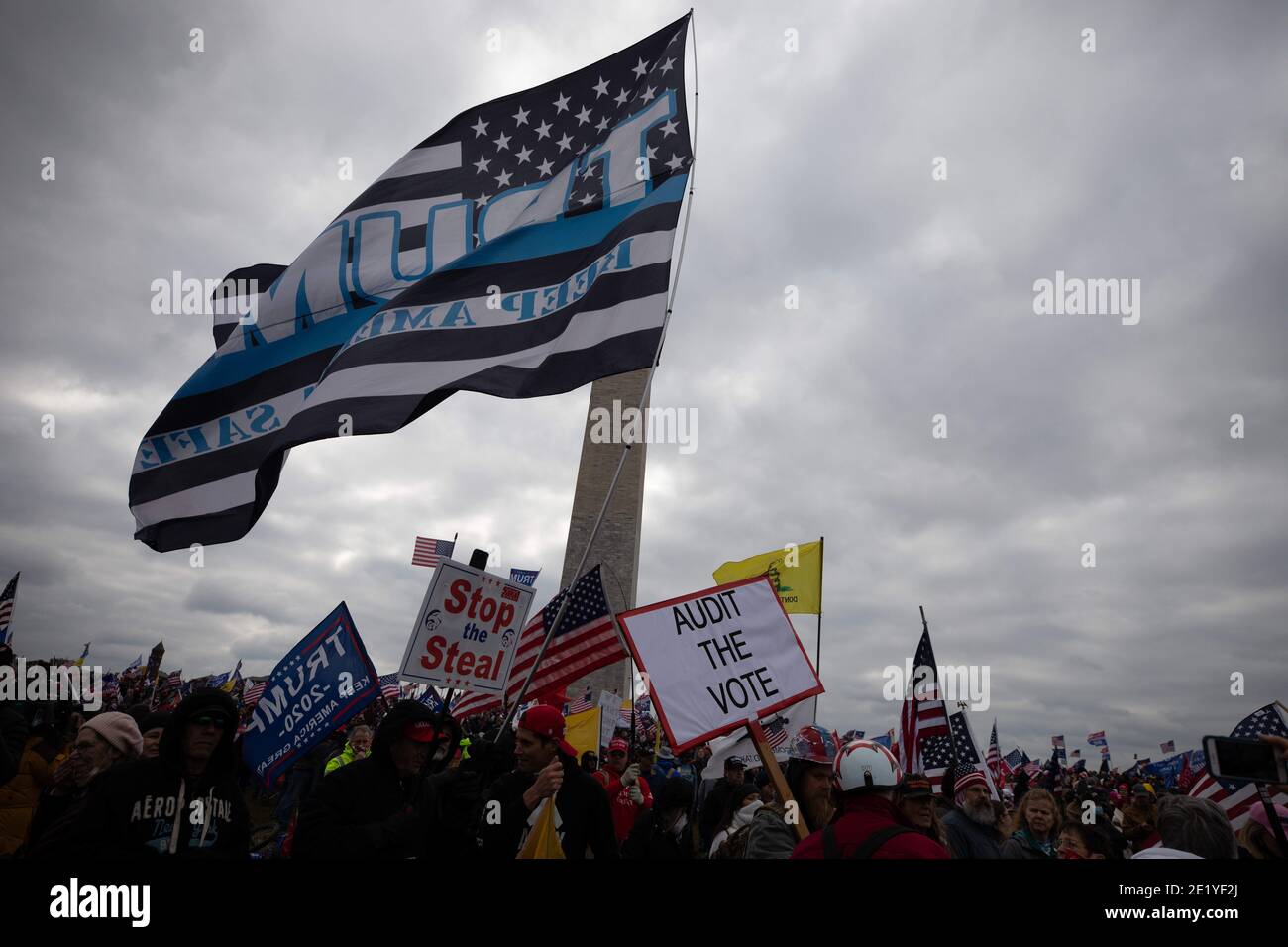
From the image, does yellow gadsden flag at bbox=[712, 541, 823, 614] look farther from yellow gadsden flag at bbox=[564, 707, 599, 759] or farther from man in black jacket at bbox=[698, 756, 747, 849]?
man in black jacket at bbox=[698, 756, 747, 849]

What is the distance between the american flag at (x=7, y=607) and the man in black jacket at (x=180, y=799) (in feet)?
55.6

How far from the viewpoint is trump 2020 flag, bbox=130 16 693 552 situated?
584cm

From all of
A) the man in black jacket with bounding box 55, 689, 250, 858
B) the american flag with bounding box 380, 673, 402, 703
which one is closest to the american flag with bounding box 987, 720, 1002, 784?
the american flag with bounding box 380, 673, 402, 703

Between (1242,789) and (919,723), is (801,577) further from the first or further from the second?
(1242,789)

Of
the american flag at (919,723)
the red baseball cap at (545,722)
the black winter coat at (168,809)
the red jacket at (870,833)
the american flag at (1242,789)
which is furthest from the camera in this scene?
the american flag at (919,723)

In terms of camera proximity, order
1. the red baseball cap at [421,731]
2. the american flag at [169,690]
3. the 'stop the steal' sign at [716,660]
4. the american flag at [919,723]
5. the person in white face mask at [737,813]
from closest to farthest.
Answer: the red baseball cap at [421,731], the 'stop the steal' sign at [716,660], the person in white face mask at [737,813], the american flag at [919,723], the american flag at [169,690]

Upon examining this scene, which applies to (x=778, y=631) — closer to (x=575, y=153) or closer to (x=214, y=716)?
(x=214, y=716)

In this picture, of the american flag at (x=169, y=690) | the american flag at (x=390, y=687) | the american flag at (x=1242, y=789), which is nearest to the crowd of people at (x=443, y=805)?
the american flag at (x=1242, y=789)

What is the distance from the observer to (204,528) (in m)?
6.07

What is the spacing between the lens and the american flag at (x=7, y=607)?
53.0ft

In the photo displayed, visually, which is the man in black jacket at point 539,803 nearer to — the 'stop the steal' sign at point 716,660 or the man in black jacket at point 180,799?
the 'stop the steal' sign at point 716,660

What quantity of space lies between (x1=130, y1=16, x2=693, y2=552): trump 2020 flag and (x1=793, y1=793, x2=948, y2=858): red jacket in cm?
339

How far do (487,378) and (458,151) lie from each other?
2.69m
